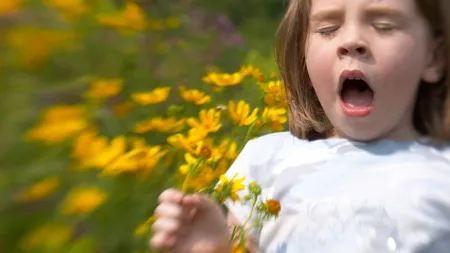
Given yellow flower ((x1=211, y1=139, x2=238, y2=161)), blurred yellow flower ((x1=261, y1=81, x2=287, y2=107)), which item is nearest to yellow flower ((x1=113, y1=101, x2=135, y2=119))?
yellow flower ((x1=211, y1=139, x2=238, y2=161))

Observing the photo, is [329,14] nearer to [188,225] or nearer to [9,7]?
[188,225]

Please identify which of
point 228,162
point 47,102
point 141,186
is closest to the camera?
point 47,102

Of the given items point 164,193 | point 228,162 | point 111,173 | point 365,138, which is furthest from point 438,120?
point 111,173

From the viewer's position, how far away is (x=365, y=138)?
0.94 m

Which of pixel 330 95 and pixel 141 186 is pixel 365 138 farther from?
pixel 141 186

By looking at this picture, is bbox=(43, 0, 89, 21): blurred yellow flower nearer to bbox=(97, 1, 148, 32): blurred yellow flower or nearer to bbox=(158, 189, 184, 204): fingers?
bbox=(97, 1, 148, 32): blurred yellow flower

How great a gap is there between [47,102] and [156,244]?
0.98 ft

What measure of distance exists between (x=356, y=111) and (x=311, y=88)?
255 mm

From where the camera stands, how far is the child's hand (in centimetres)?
74

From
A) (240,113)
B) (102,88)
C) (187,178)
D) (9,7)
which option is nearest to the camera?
(9,7)

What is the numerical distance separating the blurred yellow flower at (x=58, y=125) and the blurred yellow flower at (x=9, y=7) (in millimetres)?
68

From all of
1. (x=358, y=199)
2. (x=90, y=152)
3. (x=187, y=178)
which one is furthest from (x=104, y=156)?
(x=358, y=199)

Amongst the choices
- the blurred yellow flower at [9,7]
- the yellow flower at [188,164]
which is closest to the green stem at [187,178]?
the yellow flower at [188,164]

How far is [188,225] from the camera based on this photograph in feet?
2.62
